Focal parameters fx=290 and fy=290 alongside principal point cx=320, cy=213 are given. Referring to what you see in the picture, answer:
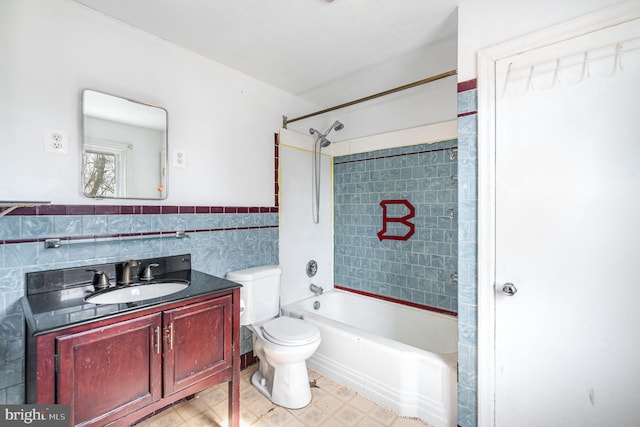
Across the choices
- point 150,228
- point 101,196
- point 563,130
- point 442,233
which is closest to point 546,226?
point 563,130

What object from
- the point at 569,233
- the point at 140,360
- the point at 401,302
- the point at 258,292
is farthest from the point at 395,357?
the point at 140,360

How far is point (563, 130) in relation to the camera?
1341mm

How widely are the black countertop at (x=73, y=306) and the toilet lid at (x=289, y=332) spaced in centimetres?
51

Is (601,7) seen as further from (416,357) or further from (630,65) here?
(416,357)

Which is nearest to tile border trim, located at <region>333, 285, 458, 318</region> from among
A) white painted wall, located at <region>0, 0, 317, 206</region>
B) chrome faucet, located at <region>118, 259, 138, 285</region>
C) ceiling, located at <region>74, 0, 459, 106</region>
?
white painted wall, located at <region>0, 0, 317, 206</region>

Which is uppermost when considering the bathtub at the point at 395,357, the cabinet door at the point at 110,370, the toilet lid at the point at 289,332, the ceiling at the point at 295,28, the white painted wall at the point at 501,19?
the ceiling at the point at 295,28

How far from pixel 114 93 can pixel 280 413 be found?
2.22 metres

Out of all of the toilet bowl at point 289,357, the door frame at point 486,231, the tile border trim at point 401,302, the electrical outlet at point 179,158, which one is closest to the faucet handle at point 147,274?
the electrical outlet at point 179,158

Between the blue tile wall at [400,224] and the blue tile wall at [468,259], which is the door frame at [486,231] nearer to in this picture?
the blue tile wall at [468,259]

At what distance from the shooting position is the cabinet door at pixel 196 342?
1.39 m

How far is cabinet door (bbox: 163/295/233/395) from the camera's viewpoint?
4.57 feet

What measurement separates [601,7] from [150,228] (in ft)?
8.37

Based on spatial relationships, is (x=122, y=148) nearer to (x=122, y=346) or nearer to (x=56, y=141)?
(x=56, y=141)

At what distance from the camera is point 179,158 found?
200 centimetres
